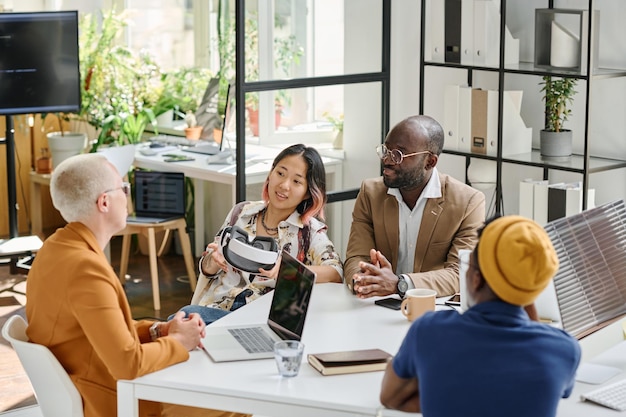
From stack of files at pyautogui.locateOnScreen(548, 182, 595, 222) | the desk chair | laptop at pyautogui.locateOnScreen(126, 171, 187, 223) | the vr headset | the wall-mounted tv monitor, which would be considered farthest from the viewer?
the wall-mounted tv monitor

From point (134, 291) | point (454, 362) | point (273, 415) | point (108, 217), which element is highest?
point (108, 217)

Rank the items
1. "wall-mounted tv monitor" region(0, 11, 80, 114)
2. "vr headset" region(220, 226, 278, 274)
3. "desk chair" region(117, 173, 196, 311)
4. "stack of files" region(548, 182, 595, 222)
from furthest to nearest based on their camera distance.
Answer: "wall-mounted tv monitor" region(0, 11, 80, 114)
"desk chair" region(117, 173, 196, 311)
"stack of files" region(548, 182, 595, 222)
"vr headset" region(220, 226, 278, 274)

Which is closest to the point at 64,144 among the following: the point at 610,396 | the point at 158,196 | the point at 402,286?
the point at 158,196

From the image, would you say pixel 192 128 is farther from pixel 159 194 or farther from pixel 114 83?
pixel 159 194

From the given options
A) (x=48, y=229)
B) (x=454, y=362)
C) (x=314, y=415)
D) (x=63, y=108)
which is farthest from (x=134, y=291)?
(x=454, y=362)

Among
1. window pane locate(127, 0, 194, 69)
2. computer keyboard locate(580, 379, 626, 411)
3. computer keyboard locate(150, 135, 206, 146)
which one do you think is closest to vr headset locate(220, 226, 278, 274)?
computer keyboard locate(580, 379, 626, 411)

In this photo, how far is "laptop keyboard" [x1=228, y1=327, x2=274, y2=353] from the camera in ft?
9.51

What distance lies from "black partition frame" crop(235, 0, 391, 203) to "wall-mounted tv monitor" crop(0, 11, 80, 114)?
2.15m

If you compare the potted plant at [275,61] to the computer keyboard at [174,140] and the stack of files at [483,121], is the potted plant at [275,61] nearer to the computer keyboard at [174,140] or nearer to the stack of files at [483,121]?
the stack of files at [483,121]

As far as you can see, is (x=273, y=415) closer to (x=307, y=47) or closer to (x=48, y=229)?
(x=307, y=47)

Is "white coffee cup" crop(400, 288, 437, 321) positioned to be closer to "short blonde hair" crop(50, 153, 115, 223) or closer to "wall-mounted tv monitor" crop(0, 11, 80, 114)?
"short blonde hair" crop(50, 153, 115, 223)

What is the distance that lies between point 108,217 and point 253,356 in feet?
1.84

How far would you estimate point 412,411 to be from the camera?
2.40 metres

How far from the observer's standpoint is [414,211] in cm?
376
